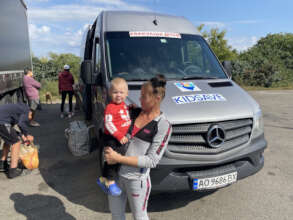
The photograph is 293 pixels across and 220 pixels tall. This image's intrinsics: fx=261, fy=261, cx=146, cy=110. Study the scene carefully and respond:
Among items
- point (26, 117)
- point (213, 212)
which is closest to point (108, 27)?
point (26, 117)

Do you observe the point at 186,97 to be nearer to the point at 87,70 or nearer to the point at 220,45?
the point at 87,70

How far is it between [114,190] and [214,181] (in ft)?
4.05

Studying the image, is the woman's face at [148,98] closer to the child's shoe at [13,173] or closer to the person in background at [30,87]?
the child's shoe at [13,173]

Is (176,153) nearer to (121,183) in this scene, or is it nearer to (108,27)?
(121,183)

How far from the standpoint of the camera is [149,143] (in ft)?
6.43

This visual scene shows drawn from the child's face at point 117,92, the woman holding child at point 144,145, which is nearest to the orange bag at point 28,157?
the woman holding child at point 144,145

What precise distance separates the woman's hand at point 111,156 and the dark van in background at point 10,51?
15.3 feet

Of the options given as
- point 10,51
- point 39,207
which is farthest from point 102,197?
point 10,51

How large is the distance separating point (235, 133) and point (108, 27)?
255 cm

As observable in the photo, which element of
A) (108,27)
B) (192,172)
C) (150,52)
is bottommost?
(192,172)

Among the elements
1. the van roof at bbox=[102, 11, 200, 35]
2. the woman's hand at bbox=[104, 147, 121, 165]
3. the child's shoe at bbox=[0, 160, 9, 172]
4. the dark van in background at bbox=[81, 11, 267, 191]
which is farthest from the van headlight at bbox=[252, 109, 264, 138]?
the child's shoe at bbox=[0, 160, 9, 172]

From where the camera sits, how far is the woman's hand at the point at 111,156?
1.97 metres

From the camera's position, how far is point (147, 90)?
1.88 metres

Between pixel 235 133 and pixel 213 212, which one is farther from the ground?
pixel 235 133
